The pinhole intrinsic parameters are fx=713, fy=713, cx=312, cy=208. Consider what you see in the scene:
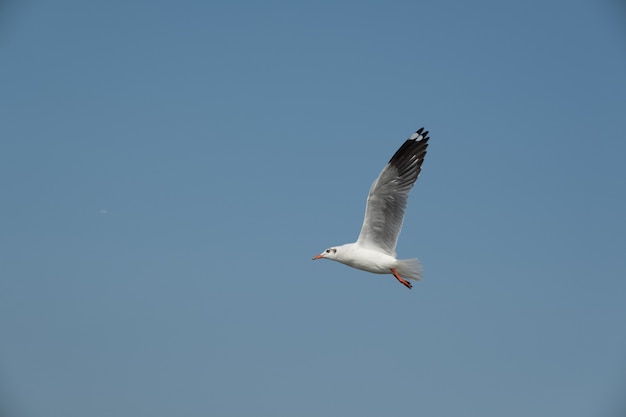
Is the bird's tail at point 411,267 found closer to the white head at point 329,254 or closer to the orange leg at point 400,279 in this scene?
the orange leg at point 400,279

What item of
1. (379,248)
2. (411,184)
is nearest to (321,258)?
(379,248)

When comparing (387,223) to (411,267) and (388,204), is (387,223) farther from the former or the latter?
(411,267)

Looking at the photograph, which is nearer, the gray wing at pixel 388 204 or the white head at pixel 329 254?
the gray wing at pixel 388 204

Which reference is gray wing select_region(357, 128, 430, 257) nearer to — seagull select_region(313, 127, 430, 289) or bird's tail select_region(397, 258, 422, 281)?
seagull select_region(313, 127, 430, 289)

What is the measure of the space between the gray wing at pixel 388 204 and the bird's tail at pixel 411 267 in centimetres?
35

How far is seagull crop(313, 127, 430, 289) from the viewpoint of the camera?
12230 mm

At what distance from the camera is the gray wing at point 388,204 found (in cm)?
1232

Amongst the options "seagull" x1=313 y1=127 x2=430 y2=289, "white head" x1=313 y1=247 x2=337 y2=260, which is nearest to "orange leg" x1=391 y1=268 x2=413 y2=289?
"seagull" x1=313 y1=127 x2=430 y2=289

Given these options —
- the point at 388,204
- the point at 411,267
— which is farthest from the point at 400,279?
the point at 388,204

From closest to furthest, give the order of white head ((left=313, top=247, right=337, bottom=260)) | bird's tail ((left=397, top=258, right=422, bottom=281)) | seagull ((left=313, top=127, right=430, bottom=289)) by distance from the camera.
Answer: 1. bird's tail ((left=397, top=258, right=422, bottom=281))
2. seagull ((left=313, top=127, right=430, bottom=289))
3. white head ((left=313, top=247, right=337, bottom=260))

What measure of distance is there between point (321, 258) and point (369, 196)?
1.77 metres

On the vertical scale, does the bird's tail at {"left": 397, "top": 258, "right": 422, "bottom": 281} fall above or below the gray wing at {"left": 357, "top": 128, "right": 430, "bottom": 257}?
below

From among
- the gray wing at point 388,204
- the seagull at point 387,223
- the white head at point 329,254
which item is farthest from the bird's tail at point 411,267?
the white head at point 329,254

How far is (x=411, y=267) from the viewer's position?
12141 mm
